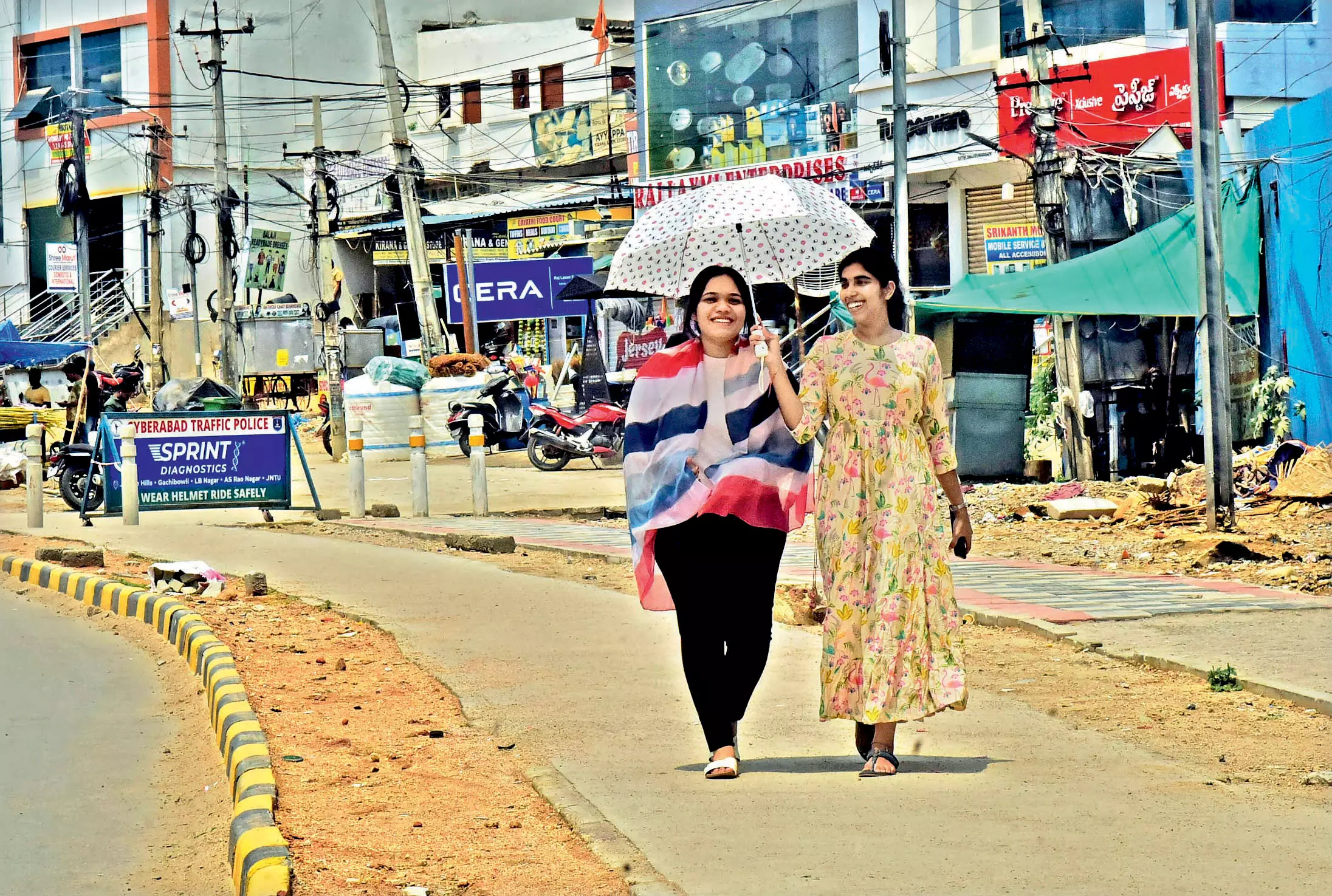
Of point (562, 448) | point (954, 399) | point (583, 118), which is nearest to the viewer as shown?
point (954, 399)

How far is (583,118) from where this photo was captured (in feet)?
142

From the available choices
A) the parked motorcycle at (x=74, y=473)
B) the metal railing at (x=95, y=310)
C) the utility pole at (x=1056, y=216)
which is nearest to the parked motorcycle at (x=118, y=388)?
the parked motorcycle at (x=74, y=473)

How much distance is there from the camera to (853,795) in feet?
17.5

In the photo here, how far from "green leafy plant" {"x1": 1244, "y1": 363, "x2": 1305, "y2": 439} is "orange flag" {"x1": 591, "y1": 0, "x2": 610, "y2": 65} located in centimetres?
2500

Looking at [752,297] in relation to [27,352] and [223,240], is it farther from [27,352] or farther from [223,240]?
[27,352]

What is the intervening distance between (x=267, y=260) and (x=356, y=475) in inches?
1225

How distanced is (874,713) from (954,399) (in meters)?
15.7

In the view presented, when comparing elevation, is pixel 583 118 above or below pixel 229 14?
below

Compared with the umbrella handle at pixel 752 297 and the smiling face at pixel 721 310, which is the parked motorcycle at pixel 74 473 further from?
the smiling face at pixel 721 310

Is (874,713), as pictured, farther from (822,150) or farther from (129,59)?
(129,59)

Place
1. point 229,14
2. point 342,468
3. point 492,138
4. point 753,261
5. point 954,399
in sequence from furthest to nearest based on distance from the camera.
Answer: point 229,14, point 492,138, point 342,468, point 954,399, point 753,261

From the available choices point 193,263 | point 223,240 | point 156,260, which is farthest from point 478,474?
point 193,263

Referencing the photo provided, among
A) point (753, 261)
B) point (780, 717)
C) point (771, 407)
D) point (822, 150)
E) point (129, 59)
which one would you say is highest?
point (129, 59)

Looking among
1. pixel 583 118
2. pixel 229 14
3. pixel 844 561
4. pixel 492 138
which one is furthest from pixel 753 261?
pixel 229 14
